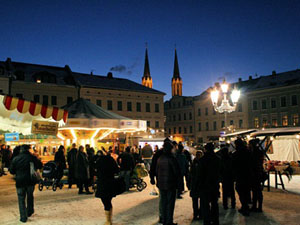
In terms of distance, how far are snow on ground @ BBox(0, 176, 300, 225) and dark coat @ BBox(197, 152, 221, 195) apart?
114 cm

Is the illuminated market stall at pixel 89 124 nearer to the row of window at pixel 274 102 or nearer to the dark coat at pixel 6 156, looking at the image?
the dark coat at pixel 6 156

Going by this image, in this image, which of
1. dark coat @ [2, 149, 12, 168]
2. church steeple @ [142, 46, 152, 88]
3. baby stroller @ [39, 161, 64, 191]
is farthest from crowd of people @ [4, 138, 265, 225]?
church steeple @ [142, 46, 152, 88]

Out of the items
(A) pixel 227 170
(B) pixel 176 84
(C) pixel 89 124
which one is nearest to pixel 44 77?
(C) pixel 89 124

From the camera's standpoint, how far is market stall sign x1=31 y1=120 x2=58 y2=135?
440 inches

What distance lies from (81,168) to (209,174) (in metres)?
6.07

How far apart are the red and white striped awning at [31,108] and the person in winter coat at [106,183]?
4.65 metres

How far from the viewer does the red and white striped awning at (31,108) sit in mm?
10323

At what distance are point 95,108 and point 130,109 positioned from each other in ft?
105

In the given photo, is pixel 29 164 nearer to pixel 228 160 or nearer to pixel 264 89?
pixel 228 160

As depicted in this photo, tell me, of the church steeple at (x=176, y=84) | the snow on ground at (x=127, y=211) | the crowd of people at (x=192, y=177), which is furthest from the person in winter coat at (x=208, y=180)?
the church steeple at (x=176, y=84)

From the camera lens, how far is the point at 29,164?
7.88m

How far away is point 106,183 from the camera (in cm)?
712

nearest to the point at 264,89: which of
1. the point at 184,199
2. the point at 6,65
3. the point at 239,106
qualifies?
the point at 239,106

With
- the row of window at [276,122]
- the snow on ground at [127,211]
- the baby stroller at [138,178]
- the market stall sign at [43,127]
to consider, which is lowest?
the snow on ground at [127,211]
